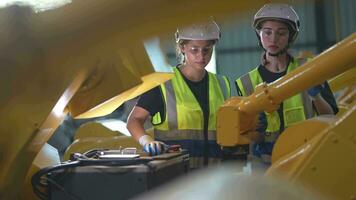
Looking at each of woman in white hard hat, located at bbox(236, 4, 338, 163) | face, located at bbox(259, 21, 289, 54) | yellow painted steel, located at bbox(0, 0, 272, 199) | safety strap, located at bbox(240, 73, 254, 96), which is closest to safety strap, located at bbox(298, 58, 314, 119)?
woman in white hard hat, located at bbox(236, 4, 338, 163)

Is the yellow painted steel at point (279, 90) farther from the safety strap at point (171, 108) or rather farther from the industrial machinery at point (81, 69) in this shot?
the safety strap at point (171, 108)

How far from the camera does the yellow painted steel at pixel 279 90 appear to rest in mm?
2031

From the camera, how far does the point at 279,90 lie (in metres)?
2.24

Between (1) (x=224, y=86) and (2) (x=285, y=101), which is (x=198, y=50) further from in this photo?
(2) (x=285, y=101)

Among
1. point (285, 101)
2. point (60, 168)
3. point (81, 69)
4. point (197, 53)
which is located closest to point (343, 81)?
point (285, 101)

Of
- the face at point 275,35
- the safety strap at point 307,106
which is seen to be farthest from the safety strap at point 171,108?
the safety strap at point 307,106

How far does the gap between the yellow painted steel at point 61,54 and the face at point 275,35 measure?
1.49m

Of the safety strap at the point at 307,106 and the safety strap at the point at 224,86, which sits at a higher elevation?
the safety strap at the point at 224,86

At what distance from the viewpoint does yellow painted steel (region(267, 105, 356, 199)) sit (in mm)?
1851

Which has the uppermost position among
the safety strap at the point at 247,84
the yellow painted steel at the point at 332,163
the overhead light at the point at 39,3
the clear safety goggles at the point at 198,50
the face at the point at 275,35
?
the face at the point at 275,35

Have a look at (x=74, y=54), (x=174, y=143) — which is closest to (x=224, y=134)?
(x=174, y=143)

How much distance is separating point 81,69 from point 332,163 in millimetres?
1023

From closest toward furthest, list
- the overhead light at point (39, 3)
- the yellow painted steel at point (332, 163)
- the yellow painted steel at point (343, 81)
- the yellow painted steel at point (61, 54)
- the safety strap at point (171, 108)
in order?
the yellow painted steel at point (61, 54), the overhead light at point (39, 3), the yellow painted steel at point (332, 163), the safety strap at point (171, 108), the yellow painted steel at point (343, 81)

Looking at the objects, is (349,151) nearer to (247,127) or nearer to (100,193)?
(247,127)
